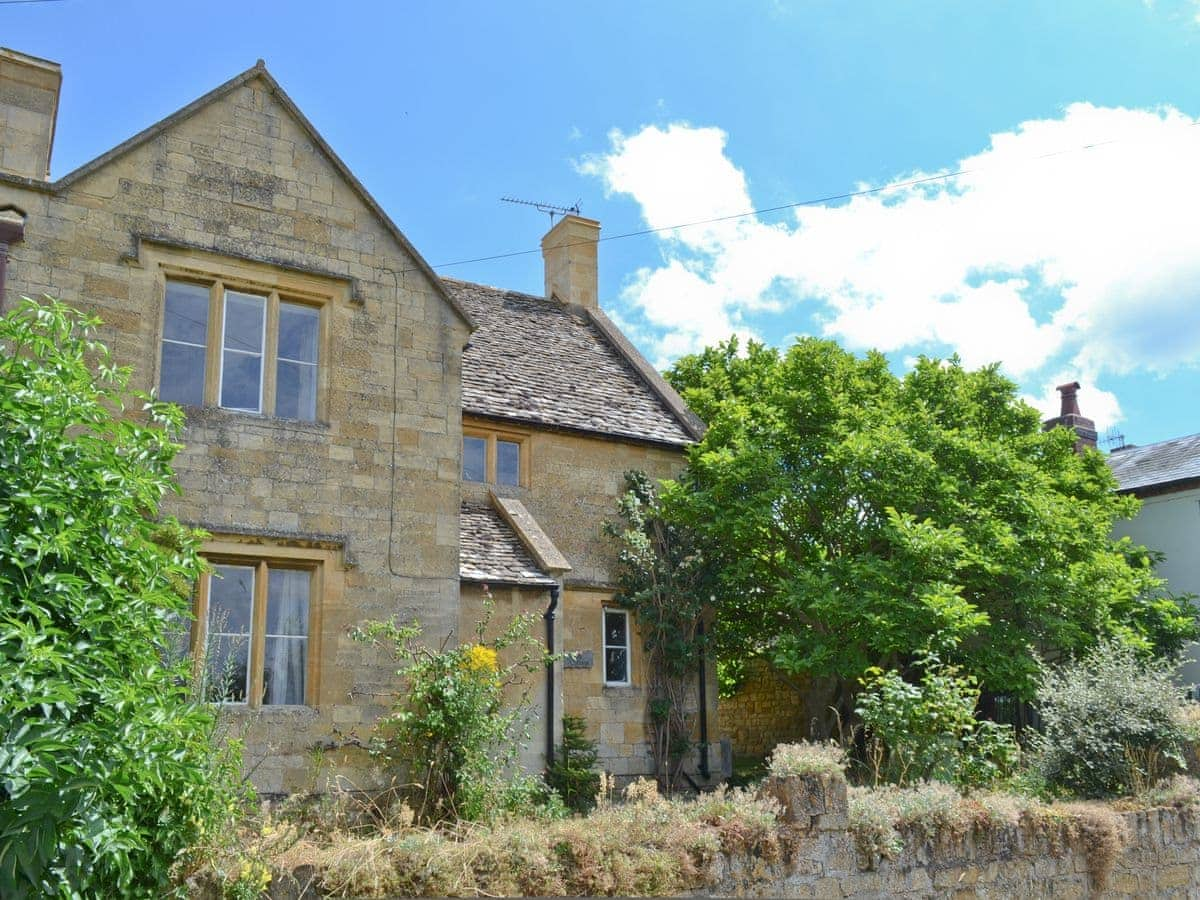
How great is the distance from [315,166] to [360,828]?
7.77m

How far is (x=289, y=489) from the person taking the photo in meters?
12.6

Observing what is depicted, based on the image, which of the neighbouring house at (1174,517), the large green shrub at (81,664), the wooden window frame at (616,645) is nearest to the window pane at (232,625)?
the large green shrub at (81,664)

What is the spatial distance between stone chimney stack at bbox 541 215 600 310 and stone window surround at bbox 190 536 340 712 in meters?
11.5

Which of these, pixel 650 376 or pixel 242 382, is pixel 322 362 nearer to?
pixel 242 382

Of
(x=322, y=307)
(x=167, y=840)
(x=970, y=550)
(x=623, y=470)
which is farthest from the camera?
(x=623, y=470)

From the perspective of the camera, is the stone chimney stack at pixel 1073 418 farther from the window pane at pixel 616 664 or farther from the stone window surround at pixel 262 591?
the stone window surround at pixel 262 591

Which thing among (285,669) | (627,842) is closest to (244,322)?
(285,669)

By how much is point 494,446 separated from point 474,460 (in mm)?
372

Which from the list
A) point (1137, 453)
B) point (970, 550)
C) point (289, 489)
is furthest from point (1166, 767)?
point (1137, 453)

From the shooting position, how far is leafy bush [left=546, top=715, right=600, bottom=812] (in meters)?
14.5

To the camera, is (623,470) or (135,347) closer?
(135,347)

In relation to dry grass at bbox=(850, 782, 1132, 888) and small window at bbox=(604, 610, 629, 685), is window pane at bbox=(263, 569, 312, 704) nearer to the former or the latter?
small window at bbox=(604, 610, 629, 685)

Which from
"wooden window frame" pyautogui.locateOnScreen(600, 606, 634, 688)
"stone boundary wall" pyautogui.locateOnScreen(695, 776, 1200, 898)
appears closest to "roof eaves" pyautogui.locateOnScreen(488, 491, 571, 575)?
"wooden window frame" pyautogui.locateOnScreen(600, 606, 634, 688)

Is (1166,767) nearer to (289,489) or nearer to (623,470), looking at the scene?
(623,470)
